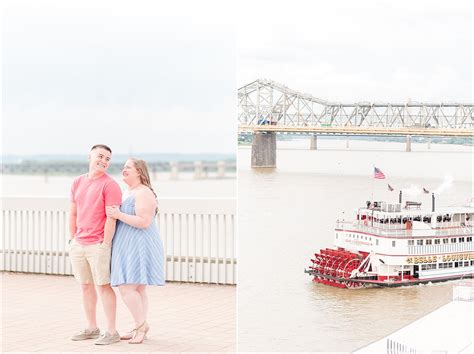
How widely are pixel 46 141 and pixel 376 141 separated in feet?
15.9

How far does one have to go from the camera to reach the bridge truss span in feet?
12.0

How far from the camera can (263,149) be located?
3773 mm

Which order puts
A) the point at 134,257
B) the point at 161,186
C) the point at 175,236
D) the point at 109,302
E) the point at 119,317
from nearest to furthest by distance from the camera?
the point at 134,257
the point at 109,302
the point at 119,317
the point at 175,236
the point at 161,186

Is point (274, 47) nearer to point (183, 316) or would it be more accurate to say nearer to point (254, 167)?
point (254, 167)

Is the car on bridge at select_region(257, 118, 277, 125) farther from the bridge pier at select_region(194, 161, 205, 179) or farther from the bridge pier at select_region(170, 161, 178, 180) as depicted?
the bridge pier at select_region(170, 161, 178, 180)

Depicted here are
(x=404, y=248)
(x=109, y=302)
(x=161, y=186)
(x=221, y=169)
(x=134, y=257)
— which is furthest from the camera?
(x=161, y=186)

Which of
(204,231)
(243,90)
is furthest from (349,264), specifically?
(204,231)

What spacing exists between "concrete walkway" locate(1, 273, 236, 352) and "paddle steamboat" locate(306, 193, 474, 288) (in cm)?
99

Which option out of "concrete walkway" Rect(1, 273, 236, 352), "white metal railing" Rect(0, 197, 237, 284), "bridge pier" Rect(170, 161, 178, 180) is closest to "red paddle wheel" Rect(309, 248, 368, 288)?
"concrete walkway" Rect(1, 273, 236, 352)

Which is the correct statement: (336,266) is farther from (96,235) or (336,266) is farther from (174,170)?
(174,170)

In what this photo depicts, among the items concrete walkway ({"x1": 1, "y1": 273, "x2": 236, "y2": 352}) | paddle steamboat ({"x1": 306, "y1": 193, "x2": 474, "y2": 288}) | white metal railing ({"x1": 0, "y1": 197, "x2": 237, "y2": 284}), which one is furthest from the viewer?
white metal railing ({"x1": 0, "y1": 197, "x2": 237, "y2": 284})

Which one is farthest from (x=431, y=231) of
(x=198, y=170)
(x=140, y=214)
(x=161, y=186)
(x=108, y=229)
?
(x=161, y=186)

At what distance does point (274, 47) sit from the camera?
12.3 ft

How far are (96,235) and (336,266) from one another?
129 centimetres
